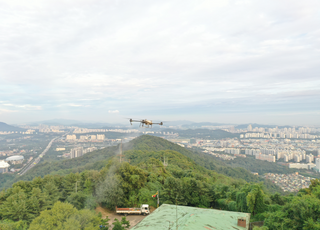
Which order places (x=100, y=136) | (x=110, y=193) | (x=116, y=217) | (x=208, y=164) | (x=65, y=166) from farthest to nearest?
(x=100, y=136) → (x=208, y=164) → (x=65, y=166) → (x=110, y=193) → (x=116, y=217)

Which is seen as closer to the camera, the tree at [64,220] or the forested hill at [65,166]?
the tree at [64,220]

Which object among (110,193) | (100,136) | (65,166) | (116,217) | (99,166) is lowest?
(65,166)

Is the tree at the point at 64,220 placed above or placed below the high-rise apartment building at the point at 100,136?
above

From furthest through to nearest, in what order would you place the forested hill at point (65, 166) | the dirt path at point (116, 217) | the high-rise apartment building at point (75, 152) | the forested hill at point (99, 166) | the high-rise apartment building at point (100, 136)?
the high-rise apartment building at point (100, 136)
the high-rise apartment building at point (75, 152)
the forested hill at point (65, 166)
the forested hill at point (99, 166)
the dirt path at point (116, 217)

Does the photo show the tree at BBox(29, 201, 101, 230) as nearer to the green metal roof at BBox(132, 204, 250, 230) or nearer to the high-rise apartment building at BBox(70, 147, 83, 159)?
the green metal roof at BBox(132, 204, 250, 230)

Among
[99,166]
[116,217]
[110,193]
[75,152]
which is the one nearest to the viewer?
[116,217]

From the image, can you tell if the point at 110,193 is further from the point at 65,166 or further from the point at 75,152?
the point at 75,152

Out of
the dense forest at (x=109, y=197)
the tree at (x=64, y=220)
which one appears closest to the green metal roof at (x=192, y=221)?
the dense forest at (x=109, y=197)

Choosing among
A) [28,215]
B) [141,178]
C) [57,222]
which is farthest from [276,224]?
[28,215]

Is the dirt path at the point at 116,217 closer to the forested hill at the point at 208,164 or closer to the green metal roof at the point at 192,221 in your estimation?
the green metal roof at the point at 192,221

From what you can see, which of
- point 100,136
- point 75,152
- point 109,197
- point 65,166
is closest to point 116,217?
point 109,197

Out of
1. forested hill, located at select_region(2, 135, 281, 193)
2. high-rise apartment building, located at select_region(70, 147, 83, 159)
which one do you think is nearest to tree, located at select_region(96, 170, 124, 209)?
forested hill, located at select_region(2, 135, 281, 193)

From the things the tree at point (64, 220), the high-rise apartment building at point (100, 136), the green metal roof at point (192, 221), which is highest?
the green metal roof at point (192, 221)
